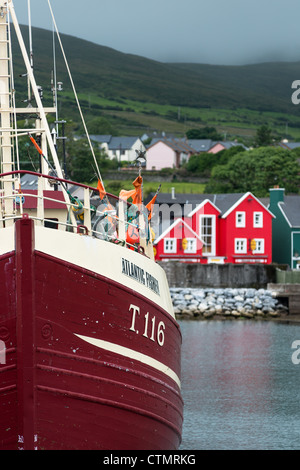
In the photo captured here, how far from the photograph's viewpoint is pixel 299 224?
211 ft

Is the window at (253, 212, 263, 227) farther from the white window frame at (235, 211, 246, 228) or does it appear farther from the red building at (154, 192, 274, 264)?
the white window frame at (235, 211, 246, 228)

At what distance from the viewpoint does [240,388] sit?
97.0 feet

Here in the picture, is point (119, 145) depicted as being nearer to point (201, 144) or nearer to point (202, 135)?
point (201, 144)

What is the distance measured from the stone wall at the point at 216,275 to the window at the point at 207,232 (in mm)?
4571

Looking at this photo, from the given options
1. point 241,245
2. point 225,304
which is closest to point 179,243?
point 241,245

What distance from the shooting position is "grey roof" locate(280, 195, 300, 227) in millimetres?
64938

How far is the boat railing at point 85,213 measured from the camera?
45.9ft

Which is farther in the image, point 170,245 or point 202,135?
point 202,135

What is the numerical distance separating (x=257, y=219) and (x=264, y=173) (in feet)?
92.1

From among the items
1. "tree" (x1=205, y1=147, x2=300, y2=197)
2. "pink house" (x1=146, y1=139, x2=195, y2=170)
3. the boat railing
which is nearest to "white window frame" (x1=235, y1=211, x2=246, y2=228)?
"tree" (x1=205, y1=147, x2=300, y2=197)

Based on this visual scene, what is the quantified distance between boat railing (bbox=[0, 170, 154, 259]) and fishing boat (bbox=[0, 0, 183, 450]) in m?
0.04

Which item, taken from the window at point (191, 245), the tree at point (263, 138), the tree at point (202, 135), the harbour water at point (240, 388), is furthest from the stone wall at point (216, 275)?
the tree at point (202, 135)

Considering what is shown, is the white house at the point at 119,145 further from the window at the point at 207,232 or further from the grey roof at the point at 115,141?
the window at the point at 207,232

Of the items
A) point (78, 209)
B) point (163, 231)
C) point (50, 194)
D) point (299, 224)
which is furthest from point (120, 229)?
point (299, 224)
